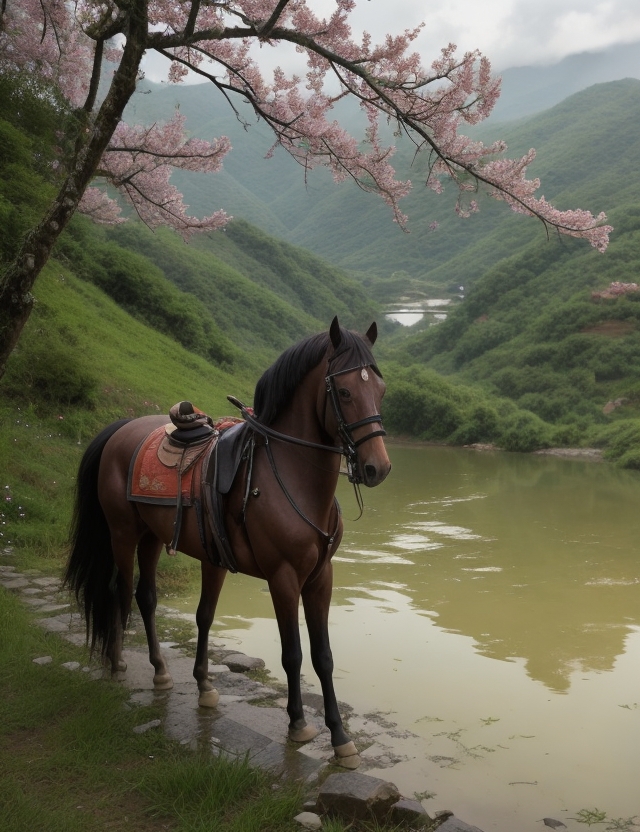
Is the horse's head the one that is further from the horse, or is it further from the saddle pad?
the saddle pad

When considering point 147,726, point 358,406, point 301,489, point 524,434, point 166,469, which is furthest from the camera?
point 524,434

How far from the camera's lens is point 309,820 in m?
2.93

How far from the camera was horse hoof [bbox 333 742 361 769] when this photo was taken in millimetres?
3455

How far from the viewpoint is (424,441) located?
2756 cm

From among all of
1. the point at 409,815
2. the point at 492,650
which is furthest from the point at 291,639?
the point at 492,650

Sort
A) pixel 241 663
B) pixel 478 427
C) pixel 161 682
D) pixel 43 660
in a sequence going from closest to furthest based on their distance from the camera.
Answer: pixel 161 682 < pixel 43 660 < pixel 241 663 < pixel 478 427

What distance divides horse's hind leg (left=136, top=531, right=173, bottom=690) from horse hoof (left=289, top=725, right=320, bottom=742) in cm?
99

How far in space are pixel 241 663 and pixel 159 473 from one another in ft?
4.87

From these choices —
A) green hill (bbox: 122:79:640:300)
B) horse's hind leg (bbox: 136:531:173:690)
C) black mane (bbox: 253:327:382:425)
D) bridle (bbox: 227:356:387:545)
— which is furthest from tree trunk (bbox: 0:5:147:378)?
green hill (bbox: 122:79:640:300)

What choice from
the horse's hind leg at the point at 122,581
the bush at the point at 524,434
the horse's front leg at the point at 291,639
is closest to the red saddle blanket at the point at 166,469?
the horse's hind leg at the point at 122,581

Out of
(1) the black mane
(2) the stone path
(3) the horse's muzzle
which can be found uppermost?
(1) the black mane

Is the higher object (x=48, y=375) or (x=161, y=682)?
(x=48, y=375)

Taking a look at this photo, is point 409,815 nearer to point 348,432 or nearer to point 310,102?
point 348,432

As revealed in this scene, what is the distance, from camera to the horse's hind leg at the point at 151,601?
437 cm
